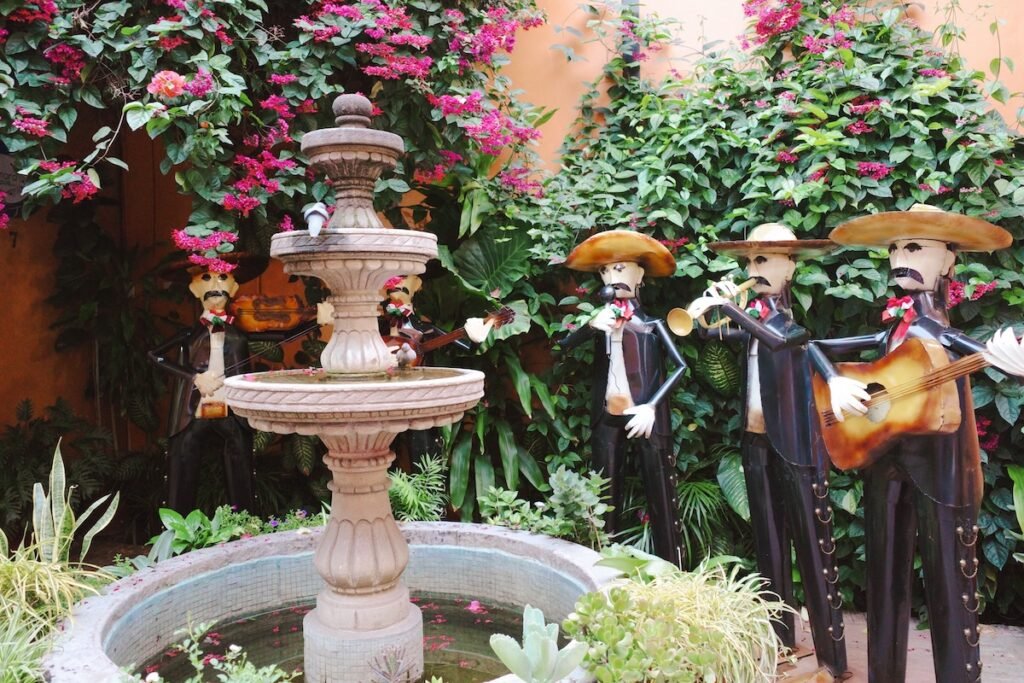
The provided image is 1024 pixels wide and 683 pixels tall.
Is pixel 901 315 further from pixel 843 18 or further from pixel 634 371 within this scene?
pixel 843 18

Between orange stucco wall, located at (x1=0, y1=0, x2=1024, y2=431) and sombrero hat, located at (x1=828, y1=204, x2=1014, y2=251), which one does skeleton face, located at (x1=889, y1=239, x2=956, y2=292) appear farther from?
orange stucco wall, located at (x1=0, y1=0, x2=1024, y2=431)

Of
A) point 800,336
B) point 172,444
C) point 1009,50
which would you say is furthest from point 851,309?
point 172,444

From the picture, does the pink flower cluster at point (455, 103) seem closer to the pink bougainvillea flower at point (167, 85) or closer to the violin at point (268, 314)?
the pink bougainvillea flower at point (167, 85)

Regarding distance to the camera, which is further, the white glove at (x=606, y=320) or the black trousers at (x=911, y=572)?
the white glove at (x=606, y=320)

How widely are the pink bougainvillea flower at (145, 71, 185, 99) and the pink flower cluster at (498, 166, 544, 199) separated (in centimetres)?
209

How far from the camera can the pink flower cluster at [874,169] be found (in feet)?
13.1

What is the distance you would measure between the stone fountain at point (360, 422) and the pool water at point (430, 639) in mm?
183

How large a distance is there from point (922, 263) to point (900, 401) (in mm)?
540

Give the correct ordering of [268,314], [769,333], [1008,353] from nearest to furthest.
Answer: [1008,353] < [769,333] < [268,314]

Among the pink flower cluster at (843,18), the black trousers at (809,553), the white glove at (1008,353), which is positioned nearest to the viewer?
the white glove at (1008,353)

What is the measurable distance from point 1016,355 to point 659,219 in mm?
2330

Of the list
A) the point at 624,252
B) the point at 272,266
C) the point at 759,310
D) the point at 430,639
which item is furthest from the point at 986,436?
the point at 272,266

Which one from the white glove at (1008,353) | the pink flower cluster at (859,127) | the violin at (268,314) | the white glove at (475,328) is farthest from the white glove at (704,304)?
the violin at (268,314)

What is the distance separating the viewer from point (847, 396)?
2.88 meters
